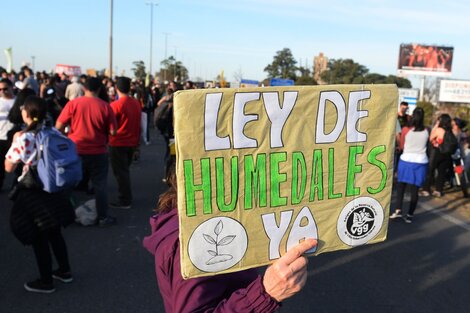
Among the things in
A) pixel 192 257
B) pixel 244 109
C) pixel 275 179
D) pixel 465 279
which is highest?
pixel 244 109

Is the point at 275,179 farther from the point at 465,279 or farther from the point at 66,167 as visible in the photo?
the point at 465,279

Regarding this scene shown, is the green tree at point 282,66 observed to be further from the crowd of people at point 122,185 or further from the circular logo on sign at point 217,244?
the circular logo on sign at point 217,244

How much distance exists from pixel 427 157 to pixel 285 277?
6317 mm

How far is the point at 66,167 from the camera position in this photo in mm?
4258

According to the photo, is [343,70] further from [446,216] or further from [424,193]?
[446,216]

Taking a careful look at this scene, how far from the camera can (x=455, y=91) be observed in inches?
1152

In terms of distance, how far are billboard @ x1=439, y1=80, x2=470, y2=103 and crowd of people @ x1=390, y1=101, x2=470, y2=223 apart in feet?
67.1

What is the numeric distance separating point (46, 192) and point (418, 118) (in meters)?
5.24

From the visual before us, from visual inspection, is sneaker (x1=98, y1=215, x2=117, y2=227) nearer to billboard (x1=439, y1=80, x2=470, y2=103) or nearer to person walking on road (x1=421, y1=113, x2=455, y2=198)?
person walking on road (x1=421, y1=113, x2=455, y2=198)

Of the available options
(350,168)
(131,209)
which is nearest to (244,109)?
(350,168)

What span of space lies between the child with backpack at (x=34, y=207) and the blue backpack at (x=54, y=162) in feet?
0.14

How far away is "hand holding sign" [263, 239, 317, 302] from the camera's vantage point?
140 centimetres

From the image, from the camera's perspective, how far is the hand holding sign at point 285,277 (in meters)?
1.40

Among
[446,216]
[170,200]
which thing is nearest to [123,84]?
[170,200]
